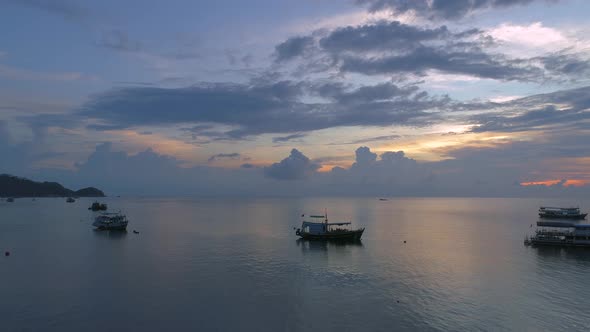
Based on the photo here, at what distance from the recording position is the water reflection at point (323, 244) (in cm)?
8325

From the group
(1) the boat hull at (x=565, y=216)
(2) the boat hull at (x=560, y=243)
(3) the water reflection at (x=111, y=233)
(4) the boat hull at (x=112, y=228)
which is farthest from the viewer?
(1) the boat hull at (x=565, y=216)

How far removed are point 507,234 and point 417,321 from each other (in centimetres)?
9017

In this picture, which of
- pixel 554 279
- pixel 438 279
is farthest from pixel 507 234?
pixel 438 279

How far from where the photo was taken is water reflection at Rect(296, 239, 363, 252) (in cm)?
8325

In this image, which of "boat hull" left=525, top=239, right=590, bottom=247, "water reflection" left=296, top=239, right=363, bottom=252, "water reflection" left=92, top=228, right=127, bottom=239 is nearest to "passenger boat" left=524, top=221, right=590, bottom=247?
"boat hull" left=525, top=239, right=590, bottom=247

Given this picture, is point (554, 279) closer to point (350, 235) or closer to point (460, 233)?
point (350, 235)

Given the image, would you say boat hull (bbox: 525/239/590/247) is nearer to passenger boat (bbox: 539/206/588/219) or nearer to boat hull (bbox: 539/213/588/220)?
passenger boat (bbox: 539/206/588/219)

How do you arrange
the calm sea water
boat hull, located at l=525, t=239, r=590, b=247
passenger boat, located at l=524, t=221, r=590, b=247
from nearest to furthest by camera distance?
the calm sea water
boat hull, located at l=525, t=239, r=590, b=247
passenger boat, located at l=524, t=221, r=590, b=247

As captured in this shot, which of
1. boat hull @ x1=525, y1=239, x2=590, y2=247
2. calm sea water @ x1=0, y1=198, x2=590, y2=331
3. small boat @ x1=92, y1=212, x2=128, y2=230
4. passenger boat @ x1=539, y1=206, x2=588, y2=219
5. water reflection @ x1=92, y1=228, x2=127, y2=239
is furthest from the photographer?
passenger boat @ x1=539, y1=206, x2=588, y2=219

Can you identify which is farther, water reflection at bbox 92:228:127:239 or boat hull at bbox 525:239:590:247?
water reflection at bbox 92:228:127:239

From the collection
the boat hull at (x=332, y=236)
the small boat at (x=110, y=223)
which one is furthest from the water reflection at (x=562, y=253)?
the small boat at (x=110, y=223)

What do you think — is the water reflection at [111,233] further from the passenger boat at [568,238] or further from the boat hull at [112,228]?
the passenger boat at [568,238]

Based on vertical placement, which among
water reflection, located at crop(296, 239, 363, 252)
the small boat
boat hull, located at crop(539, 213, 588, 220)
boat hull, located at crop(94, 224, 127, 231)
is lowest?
boat hull, located at crop(539, 213, 588, 220)

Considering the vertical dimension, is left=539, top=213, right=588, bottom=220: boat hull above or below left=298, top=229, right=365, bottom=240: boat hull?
below
